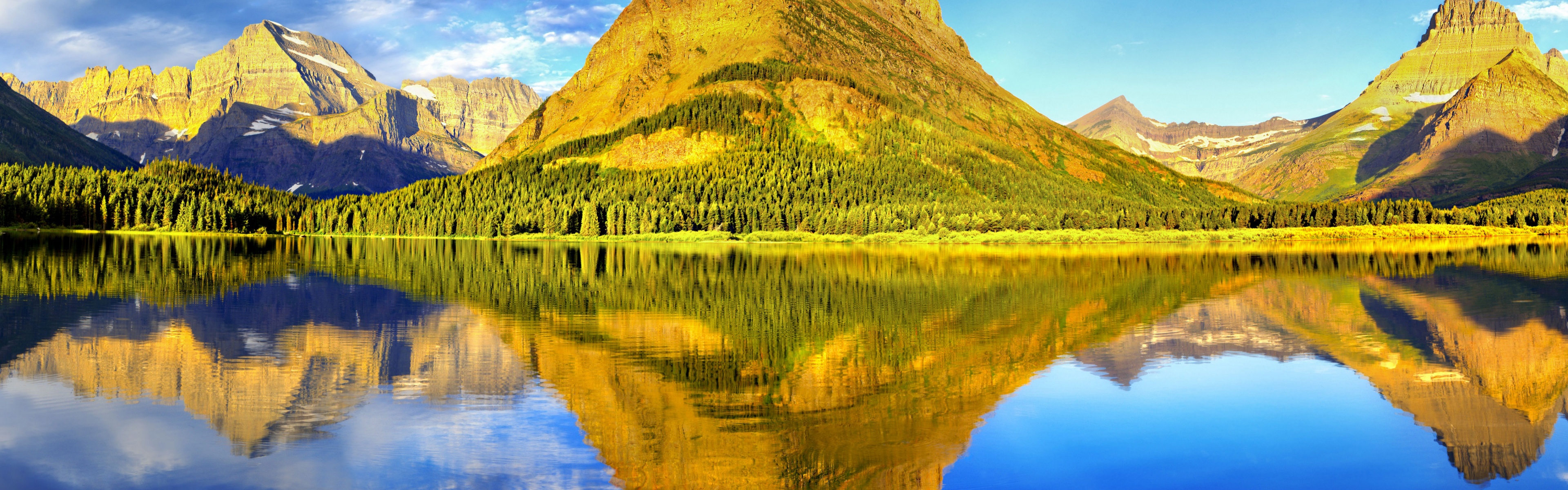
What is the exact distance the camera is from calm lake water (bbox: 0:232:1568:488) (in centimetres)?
1680

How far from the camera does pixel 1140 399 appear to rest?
76.5 ft

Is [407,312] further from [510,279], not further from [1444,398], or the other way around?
[1444,398]

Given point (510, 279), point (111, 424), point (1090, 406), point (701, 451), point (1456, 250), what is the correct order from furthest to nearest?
point (1456, 250)
point (510, 279)
point (1090, 406)
point (111, 424)
point (701, 451)

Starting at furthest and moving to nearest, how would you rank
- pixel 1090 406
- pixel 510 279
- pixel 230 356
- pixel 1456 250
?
pixel 1456 250, pixel 510 279, pixel 230 356, pixel 1090 406

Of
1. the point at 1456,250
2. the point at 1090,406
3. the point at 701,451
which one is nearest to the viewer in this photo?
the point at 701,451

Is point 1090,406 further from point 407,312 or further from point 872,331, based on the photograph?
point 407,312

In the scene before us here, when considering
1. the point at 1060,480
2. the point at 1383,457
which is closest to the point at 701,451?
the point at 1060,480

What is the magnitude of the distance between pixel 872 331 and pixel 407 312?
25987mm

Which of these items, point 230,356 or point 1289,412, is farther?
point 230,356

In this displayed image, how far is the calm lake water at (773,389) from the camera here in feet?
55.1

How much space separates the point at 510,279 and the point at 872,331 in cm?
4293

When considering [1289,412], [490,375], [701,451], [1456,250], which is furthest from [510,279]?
[1456,250]

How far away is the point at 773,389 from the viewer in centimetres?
2364

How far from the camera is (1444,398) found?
2348 centimetres
